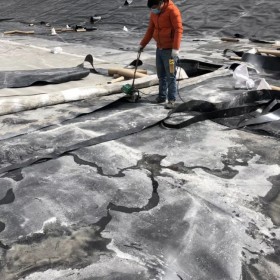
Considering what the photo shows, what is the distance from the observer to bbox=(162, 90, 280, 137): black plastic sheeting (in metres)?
4.25

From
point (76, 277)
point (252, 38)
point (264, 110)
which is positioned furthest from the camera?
point (252, 38)

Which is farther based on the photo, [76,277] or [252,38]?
[252,38]

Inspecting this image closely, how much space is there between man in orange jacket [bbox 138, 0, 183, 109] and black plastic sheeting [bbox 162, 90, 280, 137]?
41cm

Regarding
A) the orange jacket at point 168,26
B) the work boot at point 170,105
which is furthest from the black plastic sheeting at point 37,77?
the work boot at point 170,105

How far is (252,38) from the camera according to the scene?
10.7 meters

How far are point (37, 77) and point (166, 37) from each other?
7.92 feet

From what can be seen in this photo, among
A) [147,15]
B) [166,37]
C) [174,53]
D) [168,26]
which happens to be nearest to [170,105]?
[174,53]

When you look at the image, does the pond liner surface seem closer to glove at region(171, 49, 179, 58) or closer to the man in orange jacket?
the man in orange jacket

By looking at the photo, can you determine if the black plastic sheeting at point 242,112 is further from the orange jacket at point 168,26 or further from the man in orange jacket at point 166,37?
the orange jacket at point 168,26

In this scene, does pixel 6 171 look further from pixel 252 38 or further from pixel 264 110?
pixel 252 38

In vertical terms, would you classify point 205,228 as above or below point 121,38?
above

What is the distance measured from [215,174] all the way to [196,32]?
379 inches

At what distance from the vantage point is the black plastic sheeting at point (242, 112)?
13.9ft

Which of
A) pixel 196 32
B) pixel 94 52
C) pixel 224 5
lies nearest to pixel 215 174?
pixel 94 52
